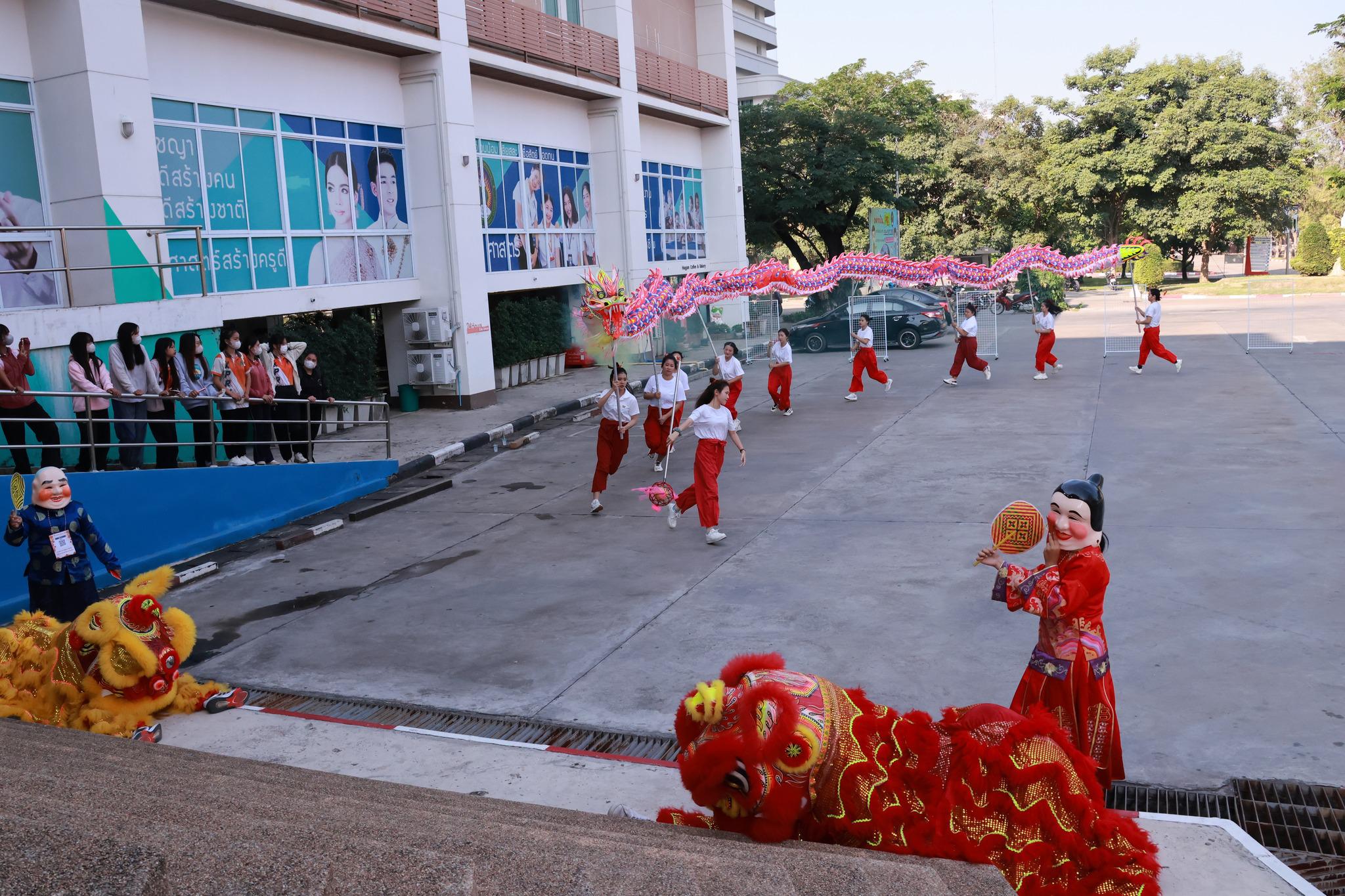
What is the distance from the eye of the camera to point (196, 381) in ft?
40.6

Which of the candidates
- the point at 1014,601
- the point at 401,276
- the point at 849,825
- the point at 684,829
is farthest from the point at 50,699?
the point at 401,276

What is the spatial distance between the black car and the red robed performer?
901 inches

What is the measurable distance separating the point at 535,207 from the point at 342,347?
22.7 ft

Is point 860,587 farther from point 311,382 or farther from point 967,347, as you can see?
point 967,347

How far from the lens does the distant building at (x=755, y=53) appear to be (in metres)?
59.3

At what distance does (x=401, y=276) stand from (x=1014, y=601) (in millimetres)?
16444

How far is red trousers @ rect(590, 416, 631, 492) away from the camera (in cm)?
1193

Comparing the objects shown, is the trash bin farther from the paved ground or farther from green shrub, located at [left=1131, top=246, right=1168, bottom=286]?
green shrub, located at [left=1131, top=246, right=1168, bottom=286]

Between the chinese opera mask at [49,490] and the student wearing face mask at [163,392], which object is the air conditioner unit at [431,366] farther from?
the chinese opera mask at [49,490]

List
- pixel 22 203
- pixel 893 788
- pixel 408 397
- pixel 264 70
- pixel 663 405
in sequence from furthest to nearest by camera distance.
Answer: pixel 408 397, pixel 264 70, pixel 663 405, pixel 22 203, pixel 893 788

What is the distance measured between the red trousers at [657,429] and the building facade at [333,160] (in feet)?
18.2

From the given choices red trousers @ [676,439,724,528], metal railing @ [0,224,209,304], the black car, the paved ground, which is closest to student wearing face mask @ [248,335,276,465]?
metal railing @ [0,224,209,304]

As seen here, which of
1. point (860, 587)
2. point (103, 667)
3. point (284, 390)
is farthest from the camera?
point (284, 390)

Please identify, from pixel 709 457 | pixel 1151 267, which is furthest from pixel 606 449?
pixel 1151 267
